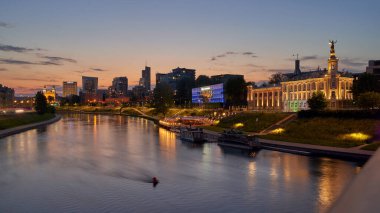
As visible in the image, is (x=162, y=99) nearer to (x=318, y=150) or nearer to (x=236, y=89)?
(x=236, y=89)

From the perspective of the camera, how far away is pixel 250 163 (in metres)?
47.5

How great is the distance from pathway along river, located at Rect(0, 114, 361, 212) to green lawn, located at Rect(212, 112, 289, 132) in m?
24.0

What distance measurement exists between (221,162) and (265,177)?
37.2 ft

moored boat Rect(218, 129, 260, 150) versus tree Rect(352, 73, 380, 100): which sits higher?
tree Rect(352, 73, 380, 100)

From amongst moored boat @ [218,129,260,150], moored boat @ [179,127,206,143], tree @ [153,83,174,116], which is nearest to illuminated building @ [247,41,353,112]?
tree @ [153,83,174,116]

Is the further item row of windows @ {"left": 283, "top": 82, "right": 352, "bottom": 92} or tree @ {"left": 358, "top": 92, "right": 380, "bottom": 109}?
row of windows @ {"left": 283, "top": 82, "right": 352, "bottom": 92}

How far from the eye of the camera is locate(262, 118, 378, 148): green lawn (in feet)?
184

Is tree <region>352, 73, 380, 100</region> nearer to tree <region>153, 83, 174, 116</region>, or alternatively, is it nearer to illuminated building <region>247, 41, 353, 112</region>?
illuminated building <region>247, 41, 353, 112</region>

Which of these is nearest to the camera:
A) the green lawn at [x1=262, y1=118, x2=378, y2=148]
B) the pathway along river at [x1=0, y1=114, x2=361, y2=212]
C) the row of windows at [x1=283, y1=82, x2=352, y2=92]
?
the pathway along river at [x1=0, y1=114, x2=361, y2=212]

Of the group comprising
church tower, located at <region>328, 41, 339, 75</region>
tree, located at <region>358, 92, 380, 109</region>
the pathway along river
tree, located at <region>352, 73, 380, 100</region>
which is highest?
church tower, located at <region>328, 41, 339, 75</region>

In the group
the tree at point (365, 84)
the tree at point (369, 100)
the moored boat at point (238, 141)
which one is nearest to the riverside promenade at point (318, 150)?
the moored boat at point (238, 141)

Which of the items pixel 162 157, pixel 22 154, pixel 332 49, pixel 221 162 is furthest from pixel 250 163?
pixel 332 49

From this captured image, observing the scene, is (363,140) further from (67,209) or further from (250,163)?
(67,209)

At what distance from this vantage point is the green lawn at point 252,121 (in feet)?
267
